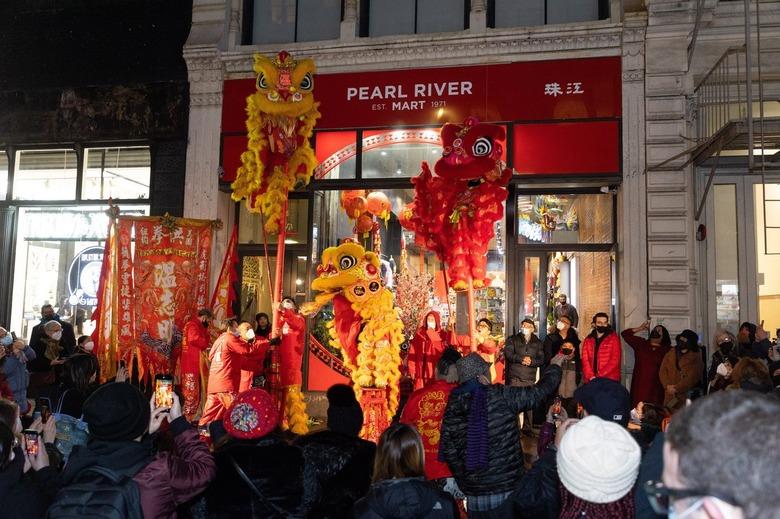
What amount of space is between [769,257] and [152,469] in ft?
32.3

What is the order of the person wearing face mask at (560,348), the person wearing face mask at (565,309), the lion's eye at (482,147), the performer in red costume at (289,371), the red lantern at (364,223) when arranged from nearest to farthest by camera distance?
the lion's eye at (482,147), the performer in red costume at (289,371), the person wearing face mask at (560,348), the person wearing face mask at (565,309), the red lantern at (364,223)

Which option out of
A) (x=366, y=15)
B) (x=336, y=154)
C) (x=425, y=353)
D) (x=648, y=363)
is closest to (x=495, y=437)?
(x=425, y=353)

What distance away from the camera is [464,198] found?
8.37 metres

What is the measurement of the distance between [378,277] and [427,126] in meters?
3.71

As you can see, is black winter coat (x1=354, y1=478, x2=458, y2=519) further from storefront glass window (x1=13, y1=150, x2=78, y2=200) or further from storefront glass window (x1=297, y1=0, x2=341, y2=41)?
storefront glass window (x1=13, y1=150, x2=78, y2=200)

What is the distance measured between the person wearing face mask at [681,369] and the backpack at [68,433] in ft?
21.4

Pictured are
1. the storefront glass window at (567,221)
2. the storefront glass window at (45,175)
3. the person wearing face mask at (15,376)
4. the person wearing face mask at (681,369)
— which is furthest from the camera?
the storefront glass window at (45,175)

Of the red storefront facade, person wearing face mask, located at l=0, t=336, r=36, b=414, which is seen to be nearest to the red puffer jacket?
the red storefront facade

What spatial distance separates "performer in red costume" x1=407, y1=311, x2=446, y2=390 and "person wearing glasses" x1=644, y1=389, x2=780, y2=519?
286 inches

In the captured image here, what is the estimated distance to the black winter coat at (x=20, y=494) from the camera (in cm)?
274

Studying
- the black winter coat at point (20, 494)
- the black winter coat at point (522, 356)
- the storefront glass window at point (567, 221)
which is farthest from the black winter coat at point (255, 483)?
the storefront glass window at point (567, 221)

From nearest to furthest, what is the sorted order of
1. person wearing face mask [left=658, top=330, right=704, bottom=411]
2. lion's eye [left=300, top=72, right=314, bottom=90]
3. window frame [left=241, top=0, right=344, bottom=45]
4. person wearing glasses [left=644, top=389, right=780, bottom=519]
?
1. person wearing glasses [left=644, top=389, right=780, bottom=519]
2. person wearing face mask [left=658, top=330, right=704, bottom=411]
3. lion's eye [left=300, top=72, right=314, bottom=90]
4. window frame [left=241, top=0, right=344, bottom=45]

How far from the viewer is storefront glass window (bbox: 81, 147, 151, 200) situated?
12086 millimetres

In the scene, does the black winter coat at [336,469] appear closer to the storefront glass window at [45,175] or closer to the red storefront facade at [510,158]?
the red storefront facade at [510,158]
